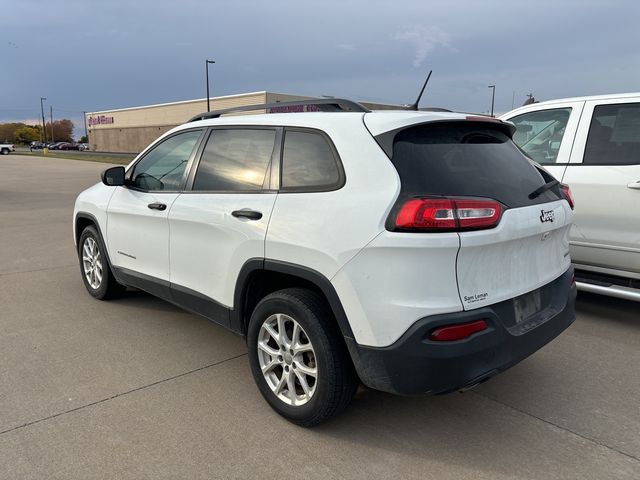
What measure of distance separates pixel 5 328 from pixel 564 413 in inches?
172

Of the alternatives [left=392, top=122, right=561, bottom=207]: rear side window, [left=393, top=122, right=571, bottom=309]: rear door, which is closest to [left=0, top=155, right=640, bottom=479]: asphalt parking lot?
[left=393, top=122, right=571, bottom=309]: rear door

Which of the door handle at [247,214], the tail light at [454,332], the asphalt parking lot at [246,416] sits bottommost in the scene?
the asphalt parking lot at [246,416]

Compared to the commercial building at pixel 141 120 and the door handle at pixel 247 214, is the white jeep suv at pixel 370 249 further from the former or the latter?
the commercial building at pixel 141 120

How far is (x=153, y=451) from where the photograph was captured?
8.91 ft

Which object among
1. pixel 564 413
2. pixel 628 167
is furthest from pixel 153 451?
pixel 628 167

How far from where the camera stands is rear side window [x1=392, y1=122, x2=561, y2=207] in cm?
255

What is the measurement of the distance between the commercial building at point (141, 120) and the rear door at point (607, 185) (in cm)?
4736

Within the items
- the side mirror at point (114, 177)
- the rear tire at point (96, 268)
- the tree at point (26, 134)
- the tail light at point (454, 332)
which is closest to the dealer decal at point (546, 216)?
the tail light at point (454, 332)

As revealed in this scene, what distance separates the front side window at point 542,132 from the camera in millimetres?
4992

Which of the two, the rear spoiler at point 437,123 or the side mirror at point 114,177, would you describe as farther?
the side mirror at point 114,177

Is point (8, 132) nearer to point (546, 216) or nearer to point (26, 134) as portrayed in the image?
point (26, 134)

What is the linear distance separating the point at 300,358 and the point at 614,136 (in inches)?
141

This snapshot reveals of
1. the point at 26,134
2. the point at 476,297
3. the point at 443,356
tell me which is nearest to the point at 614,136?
the point at 476,297

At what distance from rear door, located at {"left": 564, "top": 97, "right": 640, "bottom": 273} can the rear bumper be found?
2.34 metres
